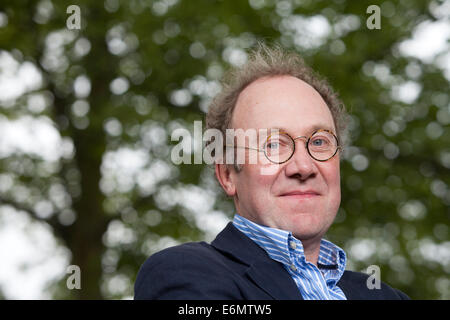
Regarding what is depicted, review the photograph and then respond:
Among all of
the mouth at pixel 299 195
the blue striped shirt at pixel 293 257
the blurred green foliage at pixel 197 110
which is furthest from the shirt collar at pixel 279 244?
the blurred green foliage at pixel 197 110

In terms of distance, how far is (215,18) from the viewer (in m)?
6.57

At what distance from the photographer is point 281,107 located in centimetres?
236

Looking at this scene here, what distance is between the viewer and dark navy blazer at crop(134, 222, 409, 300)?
1.84 meters

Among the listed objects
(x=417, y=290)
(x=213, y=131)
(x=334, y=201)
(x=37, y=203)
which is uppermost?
Result: (x=213, y=131)

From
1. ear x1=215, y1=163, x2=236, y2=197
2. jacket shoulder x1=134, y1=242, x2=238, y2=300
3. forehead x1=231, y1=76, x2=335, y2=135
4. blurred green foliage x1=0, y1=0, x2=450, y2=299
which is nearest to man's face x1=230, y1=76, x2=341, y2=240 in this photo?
forehead x1=231, y1=76, x2=335, y2=135

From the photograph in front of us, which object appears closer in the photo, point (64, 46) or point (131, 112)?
point (131, 112)

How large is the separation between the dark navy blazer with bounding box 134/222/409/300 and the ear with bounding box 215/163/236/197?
0.25 meters

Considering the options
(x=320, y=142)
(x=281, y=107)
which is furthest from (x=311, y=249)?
(x=281, y=107)

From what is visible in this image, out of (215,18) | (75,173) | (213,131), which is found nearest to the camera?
(213,131)

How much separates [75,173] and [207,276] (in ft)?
21.3

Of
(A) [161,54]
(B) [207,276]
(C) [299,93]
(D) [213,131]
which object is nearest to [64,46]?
(A) [161,54]

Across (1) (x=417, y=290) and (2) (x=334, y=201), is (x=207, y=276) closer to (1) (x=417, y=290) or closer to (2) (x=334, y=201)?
(2) (x=334, y=201)

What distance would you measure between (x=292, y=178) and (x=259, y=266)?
Result: 41 cm
